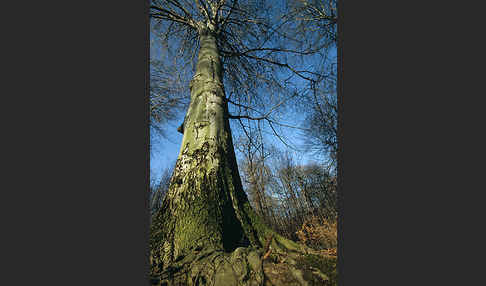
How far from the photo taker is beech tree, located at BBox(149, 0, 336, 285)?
760mm

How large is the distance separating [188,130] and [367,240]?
4.39 feet

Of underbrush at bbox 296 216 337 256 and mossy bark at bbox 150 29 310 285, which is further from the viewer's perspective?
underbrush at bbox 296 216 337 256

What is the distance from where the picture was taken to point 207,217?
0.97 metres

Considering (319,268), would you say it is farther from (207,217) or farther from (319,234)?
(207,217)

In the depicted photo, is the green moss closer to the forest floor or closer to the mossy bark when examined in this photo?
the forest floor

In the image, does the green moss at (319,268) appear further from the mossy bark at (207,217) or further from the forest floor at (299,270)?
the mossy bark at (207,217)

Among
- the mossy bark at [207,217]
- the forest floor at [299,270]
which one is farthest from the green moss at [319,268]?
the mossy bark at [207,217]

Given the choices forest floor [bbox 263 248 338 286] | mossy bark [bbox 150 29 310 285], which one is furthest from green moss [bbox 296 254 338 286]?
mossy bark [bbox 150 29 310 285]

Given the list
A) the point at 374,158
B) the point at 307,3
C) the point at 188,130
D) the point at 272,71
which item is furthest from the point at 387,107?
the point at 272,71

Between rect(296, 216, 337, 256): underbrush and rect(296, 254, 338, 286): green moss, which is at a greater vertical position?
rect(296, 216, 337, 256): underbrush

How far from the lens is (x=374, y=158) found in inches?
33.7

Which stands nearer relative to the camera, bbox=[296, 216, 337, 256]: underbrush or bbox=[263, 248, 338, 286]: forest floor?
bbox=[263, 248, 338, 286]: forest floor

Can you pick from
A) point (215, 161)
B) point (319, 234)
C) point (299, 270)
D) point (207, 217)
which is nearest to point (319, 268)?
point (299, 270)
